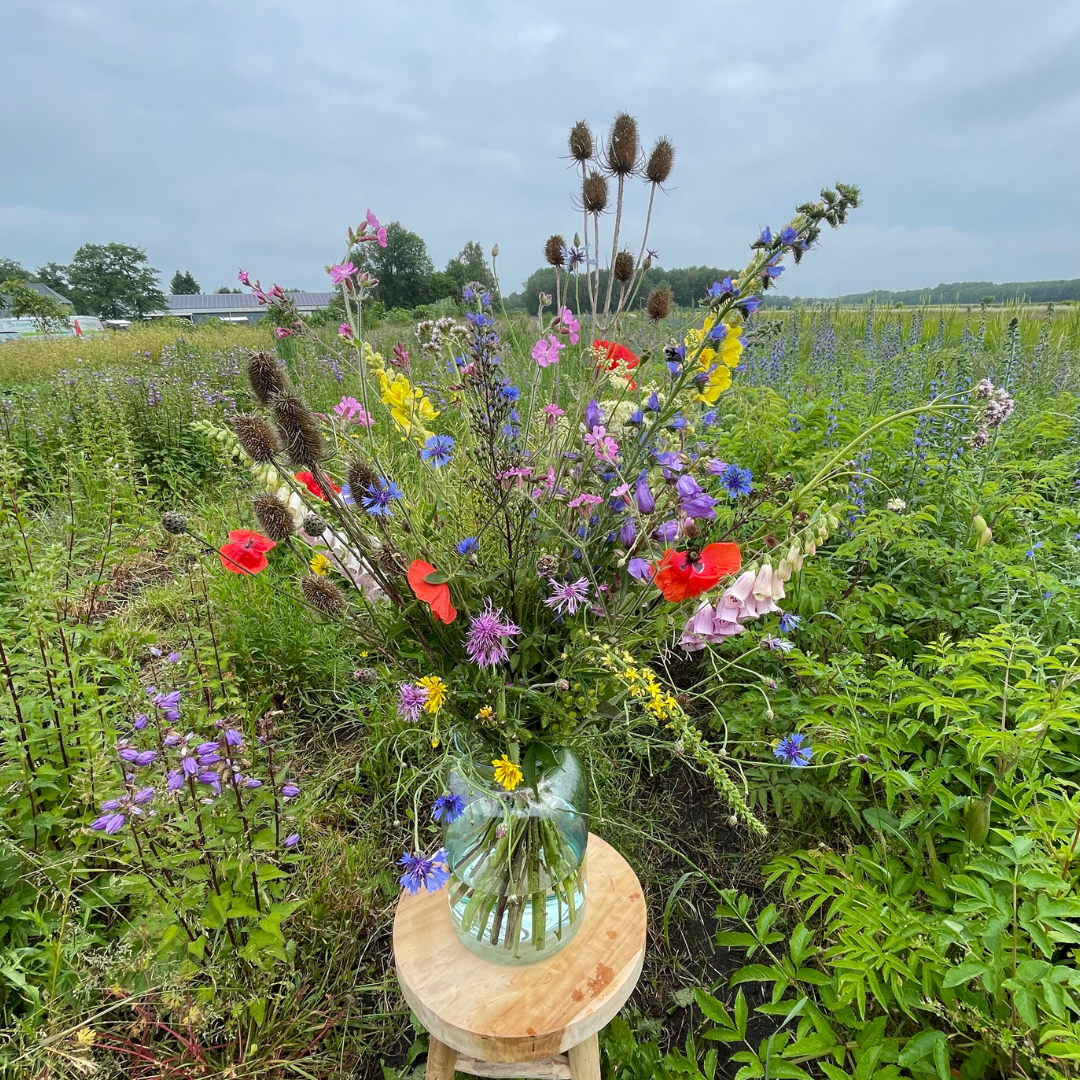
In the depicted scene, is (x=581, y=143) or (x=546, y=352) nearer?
(x=546, y=352)

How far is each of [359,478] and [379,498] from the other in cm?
5

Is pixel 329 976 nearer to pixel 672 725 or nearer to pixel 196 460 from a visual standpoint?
pixel 672 725

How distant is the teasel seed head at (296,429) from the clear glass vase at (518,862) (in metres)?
0.53

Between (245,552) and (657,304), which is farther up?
(657,304)

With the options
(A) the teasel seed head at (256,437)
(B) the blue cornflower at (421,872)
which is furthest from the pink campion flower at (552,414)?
(B) the blue cornflower at (421,872)

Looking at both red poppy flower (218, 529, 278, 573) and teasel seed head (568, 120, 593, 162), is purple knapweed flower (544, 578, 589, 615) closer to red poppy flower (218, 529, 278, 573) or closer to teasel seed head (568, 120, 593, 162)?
red poppy flower (218, 529, 278, 573)

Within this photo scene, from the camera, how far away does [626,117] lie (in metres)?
1.07

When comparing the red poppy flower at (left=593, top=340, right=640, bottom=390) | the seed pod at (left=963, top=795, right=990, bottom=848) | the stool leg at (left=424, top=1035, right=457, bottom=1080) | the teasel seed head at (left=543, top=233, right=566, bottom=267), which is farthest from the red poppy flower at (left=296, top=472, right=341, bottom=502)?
the seed pod at (left=963, top=795, right=990, bottom=848)

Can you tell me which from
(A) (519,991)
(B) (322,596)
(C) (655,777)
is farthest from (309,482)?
(C) (655,777)

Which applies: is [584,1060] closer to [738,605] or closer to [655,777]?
[738,605]

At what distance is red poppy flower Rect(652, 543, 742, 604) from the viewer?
0.72 m

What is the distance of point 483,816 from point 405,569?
0.48 metres

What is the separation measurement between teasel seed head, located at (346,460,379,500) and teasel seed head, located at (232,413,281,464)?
91mm

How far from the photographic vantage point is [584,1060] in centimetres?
103
